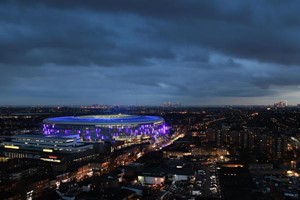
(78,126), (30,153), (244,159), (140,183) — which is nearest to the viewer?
(140,183)

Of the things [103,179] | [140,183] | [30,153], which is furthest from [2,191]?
[30,153]

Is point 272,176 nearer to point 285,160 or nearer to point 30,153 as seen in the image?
point 285,160

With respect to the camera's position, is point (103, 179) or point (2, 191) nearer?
point (2, 191)

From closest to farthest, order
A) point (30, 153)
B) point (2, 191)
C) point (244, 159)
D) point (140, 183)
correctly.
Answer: point (2, 191) → point (140, 183) → point (244, 159) → point (30, 153)

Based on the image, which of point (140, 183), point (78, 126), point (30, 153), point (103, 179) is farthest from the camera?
point (78, 126)

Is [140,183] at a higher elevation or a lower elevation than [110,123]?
lower

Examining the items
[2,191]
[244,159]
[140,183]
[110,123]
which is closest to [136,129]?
[110,123]

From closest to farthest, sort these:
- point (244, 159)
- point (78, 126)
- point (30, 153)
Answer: point (244, 159), point (30, 153), point (78, 126)

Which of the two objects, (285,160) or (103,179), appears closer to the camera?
(103,179)

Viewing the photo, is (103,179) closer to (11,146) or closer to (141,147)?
(141,147)
